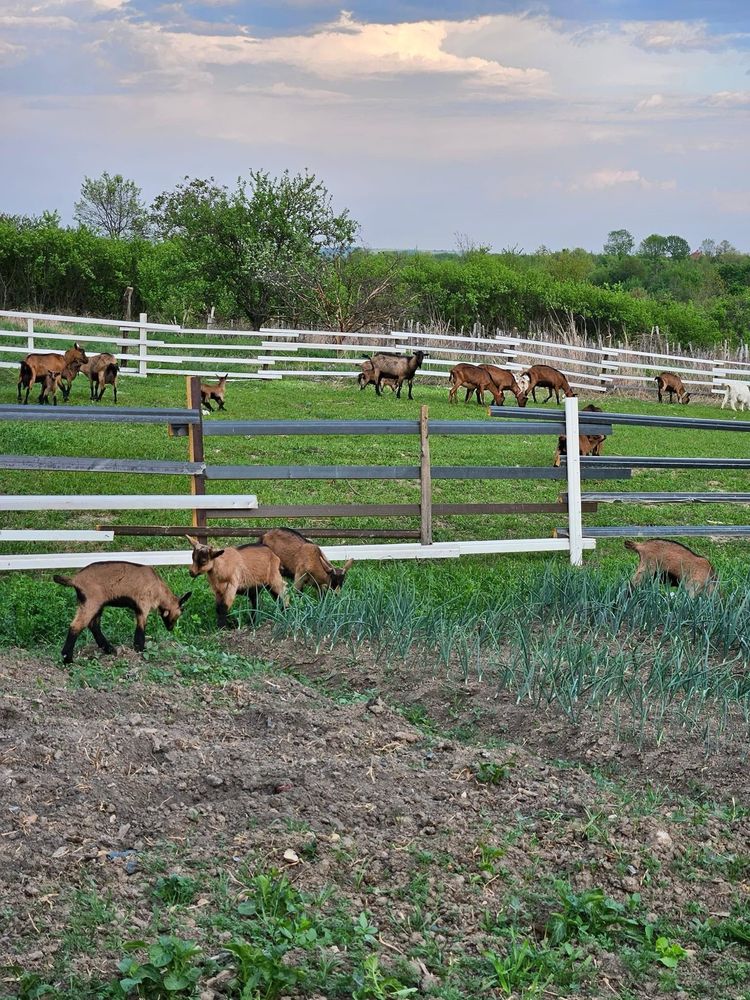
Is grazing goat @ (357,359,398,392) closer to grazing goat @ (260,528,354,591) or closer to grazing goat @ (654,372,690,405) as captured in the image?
grazing goat @ (654,372,690,405)

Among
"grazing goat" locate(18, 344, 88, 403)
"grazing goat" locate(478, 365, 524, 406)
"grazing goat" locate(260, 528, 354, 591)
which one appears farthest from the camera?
"grazing goat" locate(478, 365, 524, 406)

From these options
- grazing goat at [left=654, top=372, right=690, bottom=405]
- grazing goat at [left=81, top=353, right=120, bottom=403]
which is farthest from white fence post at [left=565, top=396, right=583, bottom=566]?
grazing goat at [left=654, top=372, right=690, bottom=405]

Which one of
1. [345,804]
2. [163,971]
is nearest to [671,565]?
[345,804]

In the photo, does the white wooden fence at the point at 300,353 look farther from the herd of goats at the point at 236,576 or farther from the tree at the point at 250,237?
the herd of goats at the point at 236,576

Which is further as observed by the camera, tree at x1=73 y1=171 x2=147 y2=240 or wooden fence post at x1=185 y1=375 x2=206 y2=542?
tree at x1=73 y1=171 x2=147 y2=240

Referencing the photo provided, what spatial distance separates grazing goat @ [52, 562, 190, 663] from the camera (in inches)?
261

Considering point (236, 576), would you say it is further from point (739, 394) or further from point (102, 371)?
point (739, 394)

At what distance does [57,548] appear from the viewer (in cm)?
1048

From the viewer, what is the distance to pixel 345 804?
4.77 meters

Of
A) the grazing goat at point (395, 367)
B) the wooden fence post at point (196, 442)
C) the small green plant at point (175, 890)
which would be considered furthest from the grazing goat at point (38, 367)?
the small green plant at point (175, 890)

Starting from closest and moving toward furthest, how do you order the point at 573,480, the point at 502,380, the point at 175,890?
the point at 175,890 → the point at 573,480 → the point at 502,380

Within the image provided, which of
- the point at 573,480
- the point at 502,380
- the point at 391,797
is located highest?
the point at 502,380

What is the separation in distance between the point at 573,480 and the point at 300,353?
19.0m

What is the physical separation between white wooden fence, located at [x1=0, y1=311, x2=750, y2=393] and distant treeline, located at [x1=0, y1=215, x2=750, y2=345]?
242 cm
